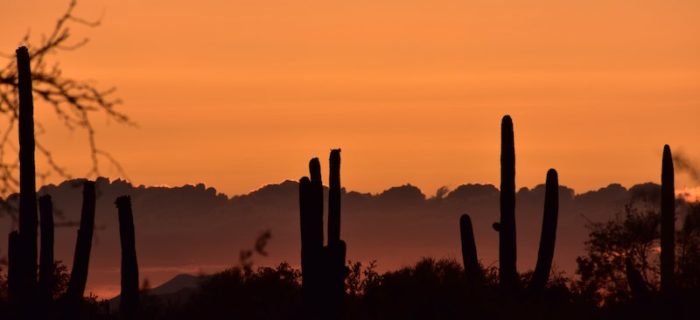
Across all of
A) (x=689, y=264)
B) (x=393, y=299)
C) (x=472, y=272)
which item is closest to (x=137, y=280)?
(x=393, y=299)

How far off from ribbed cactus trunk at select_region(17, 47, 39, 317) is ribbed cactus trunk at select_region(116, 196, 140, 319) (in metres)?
3.13

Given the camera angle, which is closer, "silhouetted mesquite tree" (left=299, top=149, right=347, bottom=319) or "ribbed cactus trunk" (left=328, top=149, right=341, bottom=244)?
"silhouetted mesquite tree" (left=299, top=149, right=347, bottom=319)

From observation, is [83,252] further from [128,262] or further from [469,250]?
[469,250]

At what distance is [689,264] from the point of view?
1407 inches

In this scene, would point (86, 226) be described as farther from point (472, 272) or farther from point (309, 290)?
point (472, 272)

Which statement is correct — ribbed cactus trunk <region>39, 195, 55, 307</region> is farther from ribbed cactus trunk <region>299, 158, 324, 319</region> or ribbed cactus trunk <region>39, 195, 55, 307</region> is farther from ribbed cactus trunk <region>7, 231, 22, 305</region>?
ribbed cactus trunk <region>299, 158, 324, 319</region>

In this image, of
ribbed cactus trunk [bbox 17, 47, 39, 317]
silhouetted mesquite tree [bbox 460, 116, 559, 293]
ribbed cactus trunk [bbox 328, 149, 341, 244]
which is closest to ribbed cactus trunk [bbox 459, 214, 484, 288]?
silhouetted mesquite tree [bbox 460, 116, 559, 293]

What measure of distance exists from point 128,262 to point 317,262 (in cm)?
468

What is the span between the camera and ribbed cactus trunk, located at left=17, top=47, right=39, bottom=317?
20.7 m

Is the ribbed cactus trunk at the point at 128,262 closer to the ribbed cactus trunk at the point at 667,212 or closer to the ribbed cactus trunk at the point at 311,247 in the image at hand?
the ribbed cactus trunk at the point at 311,247

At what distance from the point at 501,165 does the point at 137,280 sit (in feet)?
30.0

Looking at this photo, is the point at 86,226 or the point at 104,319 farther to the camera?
the point at 104,319

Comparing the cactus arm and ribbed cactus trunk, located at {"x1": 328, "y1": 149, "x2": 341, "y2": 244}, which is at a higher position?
ribbed cactus trunk, located at {"x1": 328, "y1": 149, "x2": 341, "y2": 244}

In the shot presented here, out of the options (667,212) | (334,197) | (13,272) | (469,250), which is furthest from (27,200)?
(667,212)
